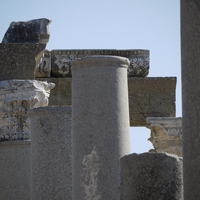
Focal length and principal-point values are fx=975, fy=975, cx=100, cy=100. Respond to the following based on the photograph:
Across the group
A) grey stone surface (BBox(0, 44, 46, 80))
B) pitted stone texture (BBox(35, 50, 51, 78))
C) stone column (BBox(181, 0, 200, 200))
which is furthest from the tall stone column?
stone column (BBox(181, 0, 200, 200))

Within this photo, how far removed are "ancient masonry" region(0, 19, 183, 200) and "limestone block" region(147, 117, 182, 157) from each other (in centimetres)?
2

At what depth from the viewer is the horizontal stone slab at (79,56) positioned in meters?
18.1

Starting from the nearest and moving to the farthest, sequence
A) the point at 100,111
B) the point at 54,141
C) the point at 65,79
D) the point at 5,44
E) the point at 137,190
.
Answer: the point at 137,190 → the point at 100,111 → the point at 54,141 → the point at 5,44 → the point at 65,79

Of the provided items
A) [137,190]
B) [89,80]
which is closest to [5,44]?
[89,80]

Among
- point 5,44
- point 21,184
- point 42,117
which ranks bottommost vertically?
point 21,184

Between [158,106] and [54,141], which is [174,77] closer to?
[158,106]

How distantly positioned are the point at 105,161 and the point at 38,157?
1915mm

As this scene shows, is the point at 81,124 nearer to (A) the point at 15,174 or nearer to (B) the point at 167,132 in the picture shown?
(A) the point at 15,174

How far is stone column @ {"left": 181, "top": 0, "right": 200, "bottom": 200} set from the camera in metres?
7.48

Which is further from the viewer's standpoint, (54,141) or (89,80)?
(54,141)

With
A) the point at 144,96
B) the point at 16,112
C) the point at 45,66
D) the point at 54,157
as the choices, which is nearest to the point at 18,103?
the point at 16,112

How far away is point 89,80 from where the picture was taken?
10.5m

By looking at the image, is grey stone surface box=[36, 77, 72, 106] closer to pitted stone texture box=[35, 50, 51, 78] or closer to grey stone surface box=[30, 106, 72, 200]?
pitted stone texture box=[35, 50, 51, 78]

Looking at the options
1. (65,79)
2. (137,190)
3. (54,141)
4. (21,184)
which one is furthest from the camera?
(65,79)
